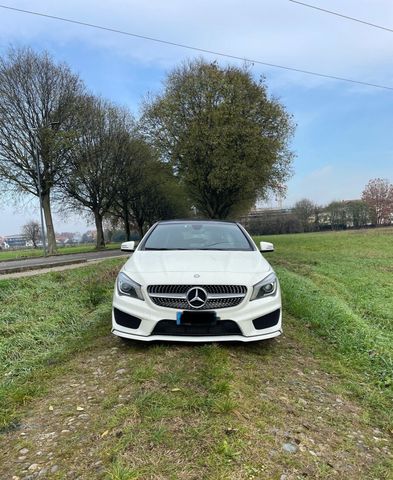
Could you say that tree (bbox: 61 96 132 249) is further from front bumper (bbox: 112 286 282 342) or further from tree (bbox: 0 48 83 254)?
front bumper (bbox: 112 286 282 342)

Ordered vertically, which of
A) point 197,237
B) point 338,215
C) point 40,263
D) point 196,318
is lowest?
point 338,215

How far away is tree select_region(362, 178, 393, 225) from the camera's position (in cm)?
7488

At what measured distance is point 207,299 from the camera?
3.72m

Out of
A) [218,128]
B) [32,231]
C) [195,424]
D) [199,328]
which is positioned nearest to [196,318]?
[199,328]

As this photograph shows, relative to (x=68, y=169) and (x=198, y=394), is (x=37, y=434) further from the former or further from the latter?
(x=68, y=169)

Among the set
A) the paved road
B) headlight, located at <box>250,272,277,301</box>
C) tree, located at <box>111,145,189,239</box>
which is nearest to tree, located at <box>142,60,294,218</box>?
tree, located at <box>111,145,189,239</box>

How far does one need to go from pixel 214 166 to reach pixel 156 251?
18.4 m

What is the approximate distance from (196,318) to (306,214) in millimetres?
81471

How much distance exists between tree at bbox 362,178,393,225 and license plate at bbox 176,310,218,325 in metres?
80.0

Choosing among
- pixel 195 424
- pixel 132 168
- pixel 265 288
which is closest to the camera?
pixel 195 424

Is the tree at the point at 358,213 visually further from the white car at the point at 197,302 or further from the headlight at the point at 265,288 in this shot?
the white car at the point at 197,302

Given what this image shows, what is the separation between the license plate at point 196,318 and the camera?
12.1 ft

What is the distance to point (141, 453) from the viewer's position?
2287 mm

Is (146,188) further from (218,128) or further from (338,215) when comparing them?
(338,215)
